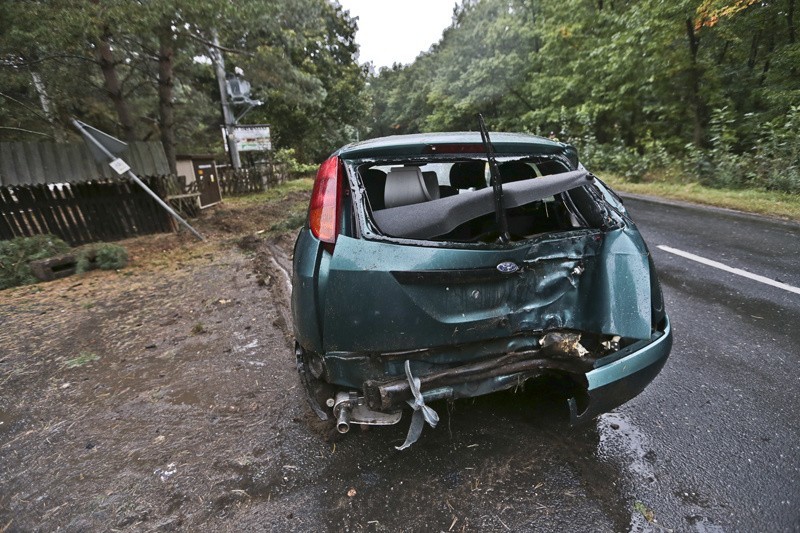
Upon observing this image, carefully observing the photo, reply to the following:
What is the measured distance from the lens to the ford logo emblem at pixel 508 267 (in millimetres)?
1768

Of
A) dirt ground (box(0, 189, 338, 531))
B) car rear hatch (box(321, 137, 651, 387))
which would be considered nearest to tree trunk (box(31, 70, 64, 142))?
dirt ground (box(0, 189, 338, 531))

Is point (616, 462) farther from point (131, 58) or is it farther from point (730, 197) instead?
point (131, 58)

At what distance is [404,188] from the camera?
7.17ft

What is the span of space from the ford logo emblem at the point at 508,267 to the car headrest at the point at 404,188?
25.5 inches

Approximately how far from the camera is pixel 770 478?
1819mm

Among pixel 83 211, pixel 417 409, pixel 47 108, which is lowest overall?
pixel 417 409

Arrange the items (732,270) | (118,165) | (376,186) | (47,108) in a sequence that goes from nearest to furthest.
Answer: (376,186) → (732,270) → (118,165) → (47,108)

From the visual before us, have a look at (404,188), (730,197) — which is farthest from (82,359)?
(730,197)

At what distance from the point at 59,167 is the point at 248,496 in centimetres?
→ 799

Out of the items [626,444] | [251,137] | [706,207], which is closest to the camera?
[626,444]

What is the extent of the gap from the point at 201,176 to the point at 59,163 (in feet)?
20.4

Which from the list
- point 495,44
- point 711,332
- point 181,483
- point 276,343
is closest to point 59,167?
point 276,343

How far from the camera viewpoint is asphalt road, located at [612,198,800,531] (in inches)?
67.5

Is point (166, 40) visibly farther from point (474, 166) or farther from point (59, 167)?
point (474, 166)
